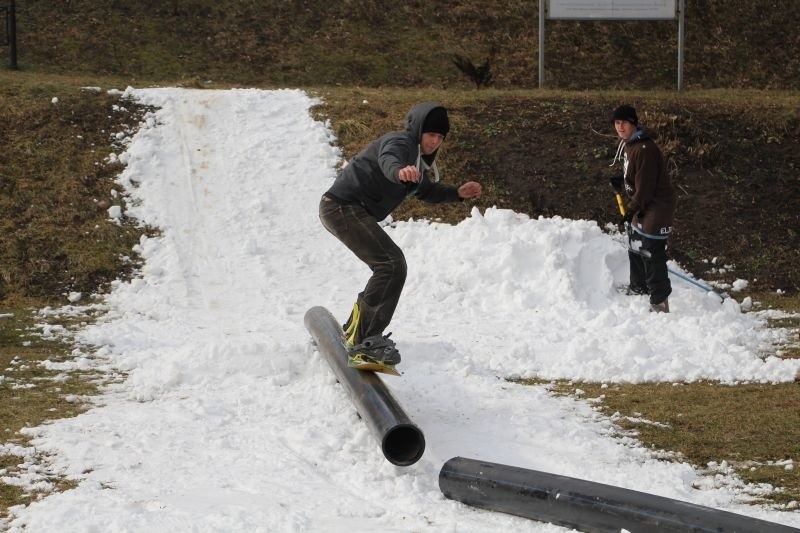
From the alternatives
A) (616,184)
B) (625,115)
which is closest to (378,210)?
(625,115)

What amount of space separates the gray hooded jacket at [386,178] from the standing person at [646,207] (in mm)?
3336

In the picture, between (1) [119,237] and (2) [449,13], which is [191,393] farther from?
(2) [449,13]

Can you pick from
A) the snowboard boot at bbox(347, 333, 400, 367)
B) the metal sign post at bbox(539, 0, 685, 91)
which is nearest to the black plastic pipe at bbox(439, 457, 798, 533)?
the snowboard boot at bbox(347, 333, 400, 367)

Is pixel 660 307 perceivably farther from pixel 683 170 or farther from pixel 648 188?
pixel 683 170

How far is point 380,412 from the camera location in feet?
19.3

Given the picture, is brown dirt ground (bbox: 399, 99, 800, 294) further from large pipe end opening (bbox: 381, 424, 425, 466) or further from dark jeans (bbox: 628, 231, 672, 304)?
large pipe end opening (bbox: 381, 424, 425, 466)

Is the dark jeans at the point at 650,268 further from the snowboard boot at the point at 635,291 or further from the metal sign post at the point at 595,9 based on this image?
the metal sign post at the point at 595,9

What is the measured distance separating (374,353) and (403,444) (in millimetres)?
1063

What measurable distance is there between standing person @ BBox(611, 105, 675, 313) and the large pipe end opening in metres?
4.52

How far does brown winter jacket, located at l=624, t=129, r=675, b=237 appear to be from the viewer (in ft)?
32.3

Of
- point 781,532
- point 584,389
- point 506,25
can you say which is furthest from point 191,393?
point 506,25

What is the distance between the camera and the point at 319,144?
45.8ft

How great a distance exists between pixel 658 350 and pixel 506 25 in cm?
1562

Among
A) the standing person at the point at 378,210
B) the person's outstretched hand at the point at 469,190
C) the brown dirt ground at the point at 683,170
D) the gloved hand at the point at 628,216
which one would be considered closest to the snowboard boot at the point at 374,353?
the standing person at the point at 378,210
